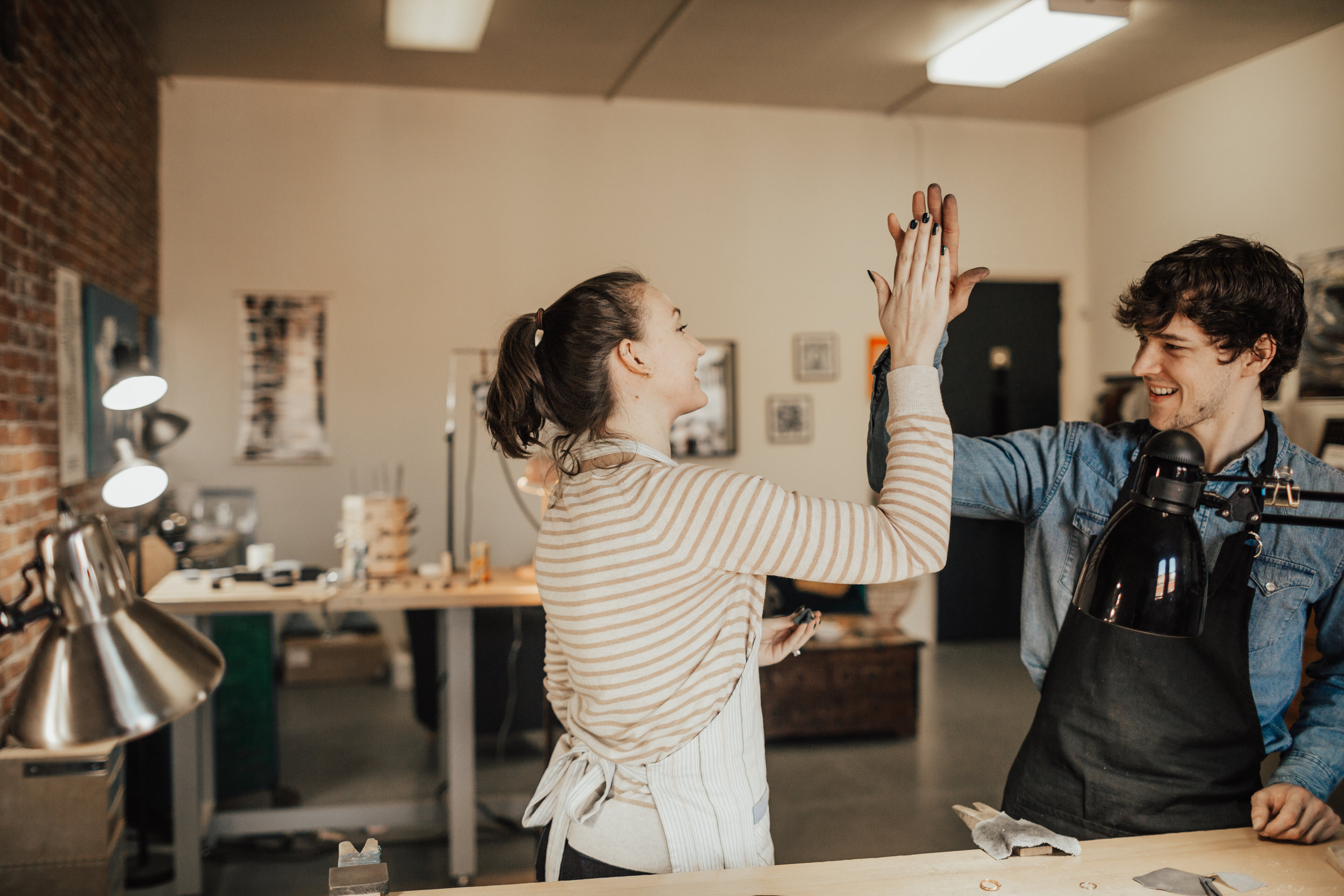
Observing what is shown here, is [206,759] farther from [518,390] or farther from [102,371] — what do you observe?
[518,390]

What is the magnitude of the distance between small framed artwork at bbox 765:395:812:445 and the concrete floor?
161 centimetres

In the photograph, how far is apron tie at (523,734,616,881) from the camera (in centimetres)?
119

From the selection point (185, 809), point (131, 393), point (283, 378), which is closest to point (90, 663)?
point (131, 393)

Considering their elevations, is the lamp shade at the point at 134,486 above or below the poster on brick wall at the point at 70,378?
below

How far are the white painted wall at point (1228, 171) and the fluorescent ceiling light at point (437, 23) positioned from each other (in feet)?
12.0

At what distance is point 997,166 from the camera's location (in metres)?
5.80

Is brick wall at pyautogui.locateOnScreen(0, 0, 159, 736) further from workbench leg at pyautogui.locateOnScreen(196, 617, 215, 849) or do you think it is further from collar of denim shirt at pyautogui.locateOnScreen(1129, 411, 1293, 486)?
collar of denim shirt at pyautogui.locateOnScreen(1129, 411, 1293, 486)

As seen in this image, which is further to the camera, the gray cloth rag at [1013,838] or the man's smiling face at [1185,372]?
the man's smiling face at [1185,372]

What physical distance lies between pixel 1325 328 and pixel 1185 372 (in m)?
3.59

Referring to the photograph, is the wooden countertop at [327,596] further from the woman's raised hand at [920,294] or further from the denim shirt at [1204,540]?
the woman's raised hand at [920,294]

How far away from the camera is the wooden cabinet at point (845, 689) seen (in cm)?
402

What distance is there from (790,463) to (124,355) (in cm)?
360

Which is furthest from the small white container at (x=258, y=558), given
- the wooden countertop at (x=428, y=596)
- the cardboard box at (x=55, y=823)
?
the cardboard box at (x=55, y=823)

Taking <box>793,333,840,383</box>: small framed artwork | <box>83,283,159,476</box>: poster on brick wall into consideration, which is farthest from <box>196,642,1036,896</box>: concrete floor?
<box>793,333,840,383</box>: small framed artwork
